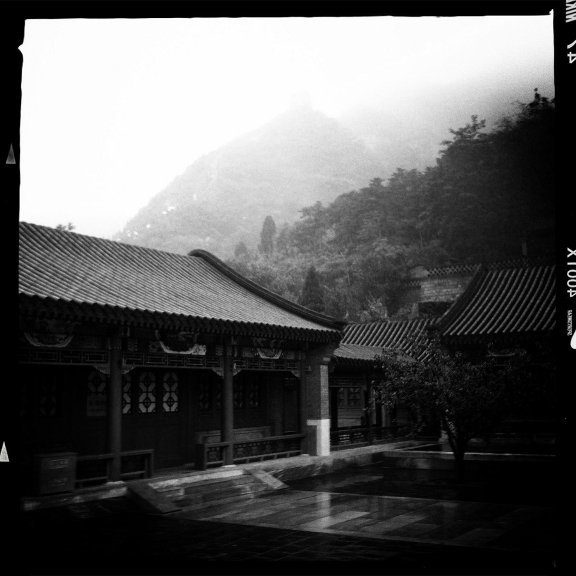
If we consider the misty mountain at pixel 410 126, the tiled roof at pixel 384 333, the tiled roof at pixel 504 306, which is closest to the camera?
the tiled roof at pixel 504 306

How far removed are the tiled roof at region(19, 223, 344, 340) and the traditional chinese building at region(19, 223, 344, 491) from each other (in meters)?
0.04

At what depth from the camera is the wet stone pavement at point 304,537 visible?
6.85 meters

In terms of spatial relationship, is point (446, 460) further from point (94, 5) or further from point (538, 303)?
point (94, 5)

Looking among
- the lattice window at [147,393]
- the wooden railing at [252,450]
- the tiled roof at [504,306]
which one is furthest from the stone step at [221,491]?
the tiled roof at [504,306]

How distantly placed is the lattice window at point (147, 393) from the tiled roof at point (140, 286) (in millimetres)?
1828

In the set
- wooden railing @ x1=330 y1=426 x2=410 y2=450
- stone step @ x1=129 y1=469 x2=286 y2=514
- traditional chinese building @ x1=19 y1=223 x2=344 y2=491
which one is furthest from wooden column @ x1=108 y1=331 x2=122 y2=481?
wooden railing @ x1=330 y1=426 x2=410 y2=450

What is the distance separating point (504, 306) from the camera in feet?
66.1

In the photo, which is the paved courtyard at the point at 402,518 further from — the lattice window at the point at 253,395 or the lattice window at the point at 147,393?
the lattice window at the point at 253,395

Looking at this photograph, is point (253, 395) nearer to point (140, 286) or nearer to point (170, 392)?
point (170, 392)

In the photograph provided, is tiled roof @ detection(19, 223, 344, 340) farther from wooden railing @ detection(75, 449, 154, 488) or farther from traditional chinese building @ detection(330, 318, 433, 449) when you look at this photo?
traditional chinese building @ detection(330, 318, 433, 449)

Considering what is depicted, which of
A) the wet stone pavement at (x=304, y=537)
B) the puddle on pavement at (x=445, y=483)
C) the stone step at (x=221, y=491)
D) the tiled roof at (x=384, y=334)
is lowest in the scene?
the puddle on pavement at (x=445, y=483)

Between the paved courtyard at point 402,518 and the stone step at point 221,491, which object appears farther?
the stone step at point 221,491

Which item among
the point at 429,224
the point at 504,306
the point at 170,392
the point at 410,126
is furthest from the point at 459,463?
the point at 410,126

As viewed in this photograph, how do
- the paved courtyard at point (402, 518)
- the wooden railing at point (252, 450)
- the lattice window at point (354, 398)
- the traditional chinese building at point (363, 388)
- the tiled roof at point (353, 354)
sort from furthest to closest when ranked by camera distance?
the lattice window at point (354, 398) < the traditional chinese building at point (363, 388) < the tiled roof at point (353, 354) < the wooden railing at point (252, 450) < the paved courtyard at point (402, 518)
